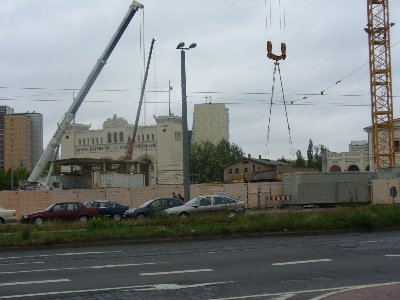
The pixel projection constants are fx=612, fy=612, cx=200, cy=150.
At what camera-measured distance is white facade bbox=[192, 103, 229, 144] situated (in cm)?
15838

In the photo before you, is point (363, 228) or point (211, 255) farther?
point (363, 228)

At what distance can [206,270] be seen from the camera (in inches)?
540

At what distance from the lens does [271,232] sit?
23.9m

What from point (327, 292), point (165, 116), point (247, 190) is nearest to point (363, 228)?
point (327, 292)

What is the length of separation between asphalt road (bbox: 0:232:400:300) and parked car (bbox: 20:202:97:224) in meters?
14.2

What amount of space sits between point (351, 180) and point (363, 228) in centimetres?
2539

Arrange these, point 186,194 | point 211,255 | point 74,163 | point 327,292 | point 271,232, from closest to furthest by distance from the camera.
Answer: point 327,292 → point 211,255 → point 271,232 → point 186,194 → point 74,163

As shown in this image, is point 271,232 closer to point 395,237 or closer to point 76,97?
point 395,237

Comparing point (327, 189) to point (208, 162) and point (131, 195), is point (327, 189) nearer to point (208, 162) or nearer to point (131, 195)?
point (131, 195)

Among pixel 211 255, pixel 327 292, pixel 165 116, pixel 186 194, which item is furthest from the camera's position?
pixel 165 116

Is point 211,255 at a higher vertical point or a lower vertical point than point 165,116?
lower

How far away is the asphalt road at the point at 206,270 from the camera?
10.8 metres

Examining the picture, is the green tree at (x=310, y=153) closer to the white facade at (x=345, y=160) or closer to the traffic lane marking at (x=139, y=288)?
the white facade at (x=345, y=160)

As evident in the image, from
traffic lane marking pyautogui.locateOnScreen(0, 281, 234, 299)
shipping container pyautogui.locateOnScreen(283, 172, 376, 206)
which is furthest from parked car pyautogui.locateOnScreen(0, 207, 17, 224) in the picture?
traffic lane marking pyautogui.locateOnScreen(0, 281, 234, 299)
